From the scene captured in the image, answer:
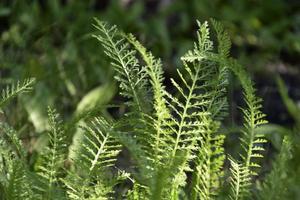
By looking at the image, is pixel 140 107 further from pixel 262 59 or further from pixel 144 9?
pixel 144 9

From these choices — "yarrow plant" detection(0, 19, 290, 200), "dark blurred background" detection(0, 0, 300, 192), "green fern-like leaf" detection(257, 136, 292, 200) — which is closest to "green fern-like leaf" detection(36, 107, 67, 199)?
"yarrow plant" detection(0, 19, 290, 200)

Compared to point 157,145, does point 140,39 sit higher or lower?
higher

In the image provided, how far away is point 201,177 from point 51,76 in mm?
1059

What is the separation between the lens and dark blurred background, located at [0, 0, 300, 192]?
80.9 inches

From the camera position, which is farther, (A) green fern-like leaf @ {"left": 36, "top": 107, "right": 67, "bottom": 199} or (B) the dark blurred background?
(B) the dark blurred background

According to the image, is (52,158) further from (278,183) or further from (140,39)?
(140,39)

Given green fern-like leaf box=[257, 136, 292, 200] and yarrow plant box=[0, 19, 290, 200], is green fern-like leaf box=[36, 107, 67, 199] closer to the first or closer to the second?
yarrow plant box=[0, 19, 290, 200]

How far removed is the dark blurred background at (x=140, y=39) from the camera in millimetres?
2055

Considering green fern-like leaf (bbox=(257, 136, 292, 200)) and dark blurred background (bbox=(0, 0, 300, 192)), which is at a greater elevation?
dark blurred background (bbox=(0, 0, 300, 192))

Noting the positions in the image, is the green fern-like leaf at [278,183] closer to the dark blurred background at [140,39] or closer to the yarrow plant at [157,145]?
the yarrow plant at [157,145]

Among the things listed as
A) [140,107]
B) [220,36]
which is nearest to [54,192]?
[140,107]

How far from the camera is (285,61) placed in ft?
9.52

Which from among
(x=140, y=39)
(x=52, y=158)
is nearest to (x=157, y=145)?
(x=52, y=158)

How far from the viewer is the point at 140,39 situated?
233cm
